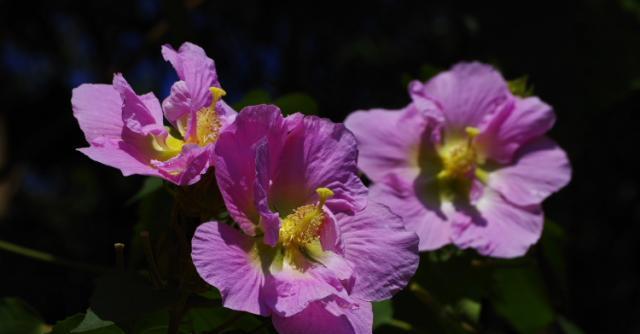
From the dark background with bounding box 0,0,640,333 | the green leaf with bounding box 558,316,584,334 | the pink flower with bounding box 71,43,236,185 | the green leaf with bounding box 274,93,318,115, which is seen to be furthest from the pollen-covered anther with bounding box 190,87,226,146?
the green leaf with bounding box 558,316,584,334

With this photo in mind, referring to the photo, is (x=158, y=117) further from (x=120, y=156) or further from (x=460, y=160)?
(x=460, y=160)

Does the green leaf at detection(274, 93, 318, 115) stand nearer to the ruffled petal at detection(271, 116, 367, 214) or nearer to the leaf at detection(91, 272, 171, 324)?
the ruffled petal at detection(271, 116, 367, 214)

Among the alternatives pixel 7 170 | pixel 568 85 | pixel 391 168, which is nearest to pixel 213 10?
pixel 7 170

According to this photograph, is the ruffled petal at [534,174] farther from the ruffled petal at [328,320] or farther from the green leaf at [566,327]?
the ruffled petal at [328,320]

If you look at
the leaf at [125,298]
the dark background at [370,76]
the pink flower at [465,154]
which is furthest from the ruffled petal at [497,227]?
the leaf at [125,298]

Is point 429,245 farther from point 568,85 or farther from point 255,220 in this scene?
point 568,85

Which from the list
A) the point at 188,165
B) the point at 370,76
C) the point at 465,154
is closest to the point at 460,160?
the point at 465,154
